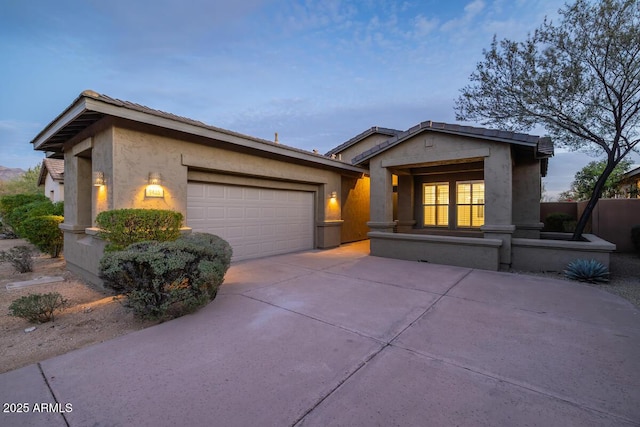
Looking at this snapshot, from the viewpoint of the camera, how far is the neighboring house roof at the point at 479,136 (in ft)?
21.5

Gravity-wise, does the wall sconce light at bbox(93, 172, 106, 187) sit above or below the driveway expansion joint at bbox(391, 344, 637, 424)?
above

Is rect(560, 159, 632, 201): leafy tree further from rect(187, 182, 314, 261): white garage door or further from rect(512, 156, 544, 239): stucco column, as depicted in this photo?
rect(187, 182, 314, 261): white garage door

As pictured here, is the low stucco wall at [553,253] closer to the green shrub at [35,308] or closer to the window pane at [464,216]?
the window pane at [464,216]

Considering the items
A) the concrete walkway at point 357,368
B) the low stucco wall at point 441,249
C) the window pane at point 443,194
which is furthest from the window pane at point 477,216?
the concrete walkway at point 357,368

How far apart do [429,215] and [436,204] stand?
1.59 ft

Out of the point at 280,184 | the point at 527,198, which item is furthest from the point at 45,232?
the point at 527,198

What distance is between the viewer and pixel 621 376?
8.22 ft

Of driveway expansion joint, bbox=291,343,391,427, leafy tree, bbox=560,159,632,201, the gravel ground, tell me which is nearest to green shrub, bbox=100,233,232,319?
driveway expansion joint, bbox=291,343,391,427

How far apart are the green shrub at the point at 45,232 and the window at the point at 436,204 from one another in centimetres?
1224

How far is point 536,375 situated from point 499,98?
8318 millimetres

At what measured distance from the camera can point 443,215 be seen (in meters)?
10.2

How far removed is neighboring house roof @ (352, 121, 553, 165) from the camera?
656 cm

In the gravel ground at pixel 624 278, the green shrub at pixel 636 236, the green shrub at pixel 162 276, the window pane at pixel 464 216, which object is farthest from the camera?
the window pane at pixel 464 216

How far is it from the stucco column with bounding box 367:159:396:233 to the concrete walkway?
4.22 m
